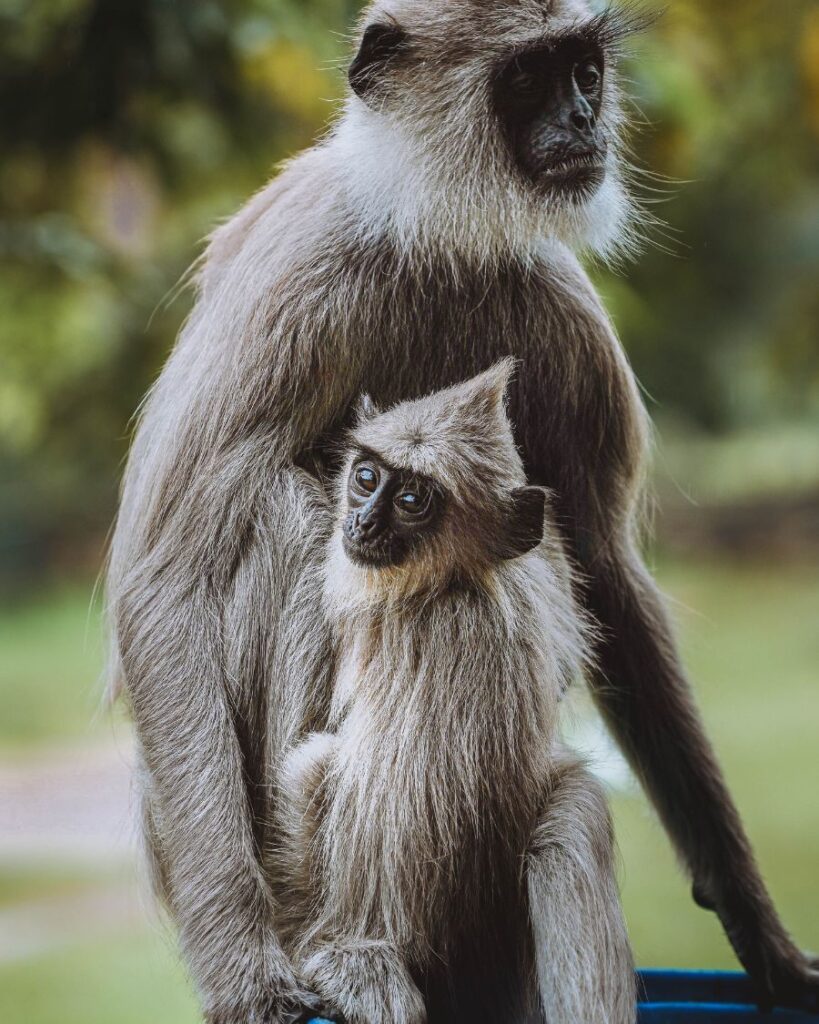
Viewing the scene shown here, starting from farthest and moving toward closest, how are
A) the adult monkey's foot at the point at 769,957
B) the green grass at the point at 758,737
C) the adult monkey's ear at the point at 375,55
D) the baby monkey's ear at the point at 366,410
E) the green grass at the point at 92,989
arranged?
1. the green grass at the point at 758,737
2. the green grass at the point at 92,989
3. the adult monkey's foot at the point at 769,957
4. the baby monkey's ear at the point at 366,410
5. the adult monkey's ear at the point at 375,55

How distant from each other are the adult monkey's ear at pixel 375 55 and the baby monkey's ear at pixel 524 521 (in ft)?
2.50

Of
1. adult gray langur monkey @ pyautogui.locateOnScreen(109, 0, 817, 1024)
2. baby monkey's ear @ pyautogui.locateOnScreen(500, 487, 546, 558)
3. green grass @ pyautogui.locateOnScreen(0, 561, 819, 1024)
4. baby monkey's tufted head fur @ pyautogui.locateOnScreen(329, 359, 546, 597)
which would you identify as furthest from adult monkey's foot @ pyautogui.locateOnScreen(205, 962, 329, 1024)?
green grass @ pyautogui.locateOnScreen(0, 561, 819, 1024)

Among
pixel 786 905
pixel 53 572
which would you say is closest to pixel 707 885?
pixel 786 905

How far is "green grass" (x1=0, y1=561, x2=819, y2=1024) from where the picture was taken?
6.14m

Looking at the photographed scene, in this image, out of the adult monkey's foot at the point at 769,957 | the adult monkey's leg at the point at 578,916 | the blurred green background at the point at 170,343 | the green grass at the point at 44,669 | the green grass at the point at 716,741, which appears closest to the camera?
the adult monkey's leg at the point at 578,916

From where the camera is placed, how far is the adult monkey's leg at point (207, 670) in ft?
7.84

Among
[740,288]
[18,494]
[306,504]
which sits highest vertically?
[18,494]

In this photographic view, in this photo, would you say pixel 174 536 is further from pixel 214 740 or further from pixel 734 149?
pixel 734 149

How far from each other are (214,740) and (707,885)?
121 centimetres

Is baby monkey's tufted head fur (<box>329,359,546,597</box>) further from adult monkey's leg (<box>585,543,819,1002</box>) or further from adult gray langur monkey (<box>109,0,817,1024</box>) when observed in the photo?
adult monkey's leg (<box>585,543,819,1002</box>)

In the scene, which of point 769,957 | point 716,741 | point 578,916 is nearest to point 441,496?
point 578,916

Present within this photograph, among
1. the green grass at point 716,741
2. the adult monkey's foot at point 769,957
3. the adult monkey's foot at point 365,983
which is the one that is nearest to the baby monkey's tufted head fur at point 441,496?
the adult monkey's foot at point 365,983

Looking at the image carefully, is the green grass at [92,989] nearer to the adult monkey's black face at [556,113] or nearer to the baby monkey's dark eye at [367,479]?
the baby monkey's dark eye at [367,479]

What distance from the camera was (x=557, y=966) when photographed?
2234mm
